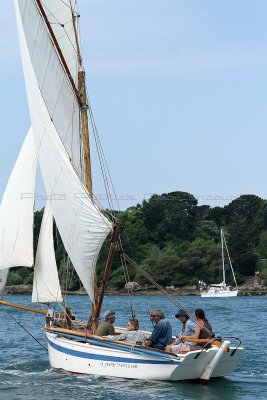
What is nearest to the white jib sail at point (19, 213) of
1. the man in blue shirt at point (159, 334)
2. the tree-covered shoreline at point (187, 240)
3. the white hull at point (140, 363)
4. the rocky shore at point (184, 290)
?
the white hull at point (140, 363)

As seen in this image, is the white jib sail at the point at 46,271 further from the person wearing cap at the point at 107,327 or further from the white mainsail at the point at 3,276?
the person wearing cap at the point at 107,327

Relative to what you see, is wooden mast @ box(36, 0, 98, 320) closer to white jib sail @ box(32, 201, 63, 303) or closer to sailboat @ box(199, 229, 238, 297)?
white jib sail @ box(32, 201, 63, 303)

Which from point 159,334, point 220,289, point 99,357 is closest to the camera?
point 159,334

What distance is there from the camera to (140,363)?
87.6ft

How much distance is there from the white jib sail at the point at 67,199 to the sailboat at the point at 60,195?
3 centimetres

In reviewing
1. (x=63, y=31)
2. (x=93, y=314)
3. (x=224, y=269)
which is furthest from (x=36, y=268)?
(x=224, y=269)

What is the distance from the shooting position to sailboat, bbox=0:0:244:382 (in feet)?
94.8

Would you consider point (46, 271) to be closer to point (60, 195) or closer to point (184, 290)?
point (60, 195)

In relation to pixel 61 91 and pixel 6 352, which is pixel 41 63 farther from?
pixel 6 352

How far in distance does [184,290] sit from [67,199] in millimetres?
104468

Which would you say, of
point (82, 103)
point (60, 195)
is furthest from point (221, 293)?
point (60, 195)

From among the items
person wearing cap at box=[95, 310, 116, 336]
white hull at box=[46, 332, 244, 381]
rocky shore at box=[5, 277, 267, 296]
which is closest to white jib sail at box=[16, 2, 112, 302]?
person wearing cap at box=[95, 310, 116, 336]

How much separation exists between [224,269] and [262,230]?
15.8m

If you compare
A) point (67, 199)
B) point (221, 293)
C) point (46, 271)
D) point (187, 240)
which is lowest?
point (221, 293)
